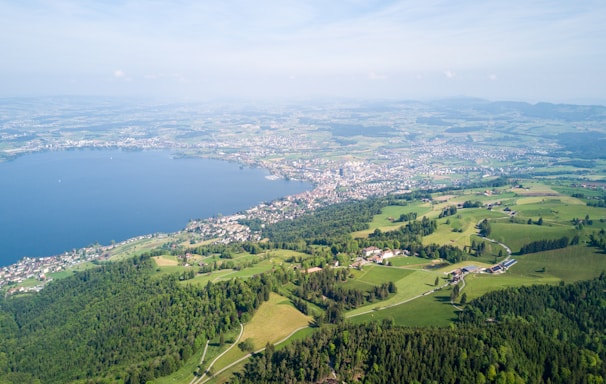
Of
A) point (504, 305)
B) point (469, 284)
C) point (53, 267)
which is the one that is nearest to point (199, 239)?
point (53, 267)

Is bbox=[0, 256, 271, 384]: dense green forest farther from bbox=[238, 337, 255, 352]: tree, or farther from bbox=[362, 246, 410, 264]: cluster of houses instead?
bbox=[362, 246, 410, 264]: cluster of houses

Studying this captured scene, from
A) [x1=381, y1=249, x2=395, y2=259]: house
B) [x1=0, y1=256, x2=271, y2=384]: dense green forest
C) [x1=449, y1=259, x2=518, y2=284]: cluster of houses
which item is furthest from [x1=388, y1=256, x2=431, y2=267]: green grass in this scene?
[x1=0, y1=256, x2=271, y2=384]: dense green forest

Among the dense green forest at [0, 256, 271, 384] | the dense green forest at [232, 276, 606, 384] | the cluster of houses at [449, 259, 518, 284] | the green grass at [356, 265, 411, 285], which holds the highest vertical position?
the dense green forest at [232, 276, 606, 384]

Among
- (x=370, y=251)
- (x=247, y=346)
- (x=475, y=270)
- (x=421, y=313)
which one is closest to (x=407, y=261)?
(x=370, y=251)

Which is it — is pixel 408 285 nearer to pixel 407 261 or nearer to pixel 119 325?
pixel 407 261

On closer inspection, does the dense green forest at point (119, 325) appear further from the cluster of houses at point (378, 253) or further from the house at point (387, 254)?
the house at point (387, 254)

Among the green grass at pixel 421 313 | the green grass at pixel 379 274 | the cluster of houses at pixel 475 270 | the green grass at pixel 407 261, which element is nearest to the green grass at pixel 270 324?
the green grass at pixel 421 313

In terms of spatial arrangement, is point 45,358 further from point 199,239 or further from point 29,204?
point 29,204
